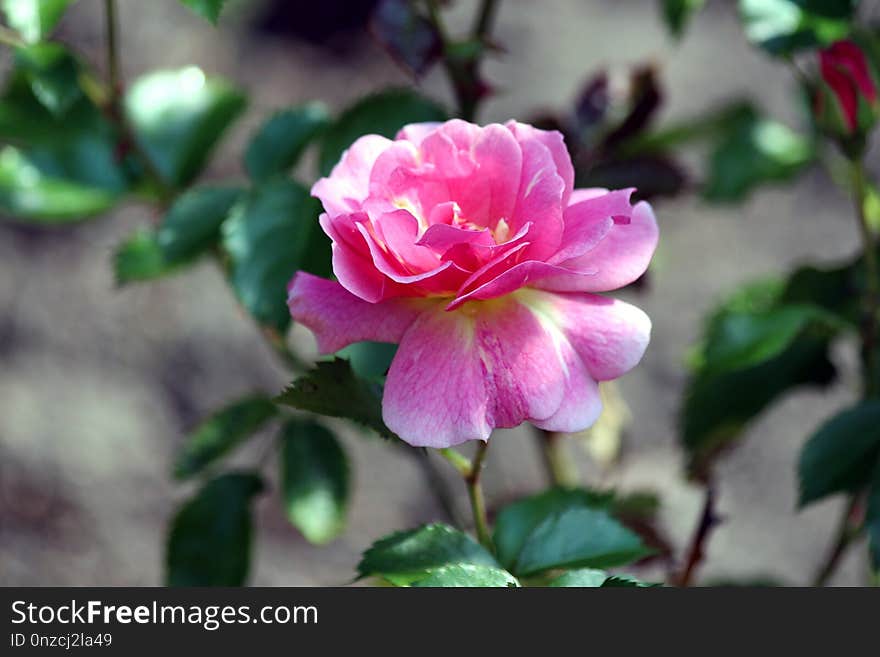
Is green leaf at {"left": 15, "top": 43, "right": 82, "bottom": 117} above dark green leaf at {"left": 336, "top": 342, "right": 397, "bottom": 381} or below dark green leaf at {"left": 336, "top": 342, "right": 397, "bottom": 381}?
above

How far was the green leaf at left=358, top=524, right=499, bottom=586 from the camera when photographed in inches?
18.6

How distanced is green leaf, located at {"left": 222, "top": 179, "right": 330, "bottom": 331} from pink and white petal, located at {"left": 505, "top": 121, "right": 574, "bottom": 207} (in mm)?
169

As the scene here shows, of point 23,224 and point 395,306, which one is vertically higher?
point 23,224

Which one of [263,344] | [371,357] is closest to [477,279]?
[371,357]

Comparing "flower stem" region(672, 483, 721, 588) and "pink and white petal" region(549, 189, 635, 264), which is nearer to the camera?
"pink and white petal" region(549, 189, 635, 264)

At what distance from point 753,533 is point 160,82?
1.11m

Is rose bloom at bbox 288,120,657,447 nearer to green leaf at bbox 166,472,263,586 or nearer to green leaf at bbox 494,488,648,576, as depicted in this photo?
green leaf at bbox 494,488,648,576

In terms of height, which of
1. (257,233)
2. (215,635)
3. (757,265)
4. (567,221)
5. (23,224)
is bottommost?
(215,635)

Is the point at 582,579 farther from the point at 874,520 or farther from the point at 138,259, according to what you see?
the point at 138,259

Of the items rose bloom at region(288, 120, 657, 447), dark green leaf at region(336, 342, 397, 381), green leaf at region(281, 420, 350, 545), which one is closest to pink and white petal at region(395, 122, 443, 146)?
rose bloom at region(288, 120, 657, 447)

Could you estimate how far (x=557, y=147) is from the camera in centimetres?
45

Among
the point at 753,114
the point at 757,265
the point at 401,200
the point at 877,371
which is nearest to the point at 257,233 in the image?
the point at 401,200

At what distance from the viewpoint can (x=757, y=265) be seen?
5.22ft

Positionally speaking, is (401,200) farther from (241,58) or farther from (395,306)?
(241,58)
